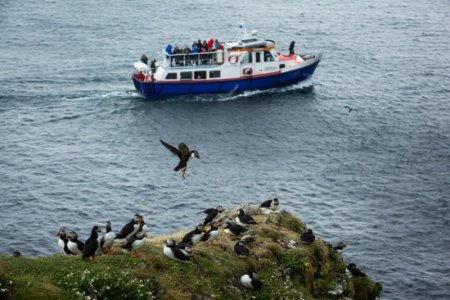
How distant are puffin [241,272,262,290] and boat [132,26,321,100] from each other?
6067 centimetres

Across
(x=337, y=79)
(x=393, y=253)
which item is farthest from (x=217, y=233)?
(x=337, y=79)

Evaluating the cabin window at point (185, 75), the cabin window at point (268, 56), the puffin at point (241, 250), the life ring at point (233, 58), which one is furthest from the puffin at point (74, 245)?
the cabin window at point (268, 56)

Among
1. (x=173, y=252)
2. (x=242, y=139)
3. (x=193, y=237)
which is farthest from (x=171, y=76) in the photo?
(x=173, y=252)

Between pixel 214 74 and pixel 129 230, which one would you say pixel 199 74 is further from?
pixel 129 230

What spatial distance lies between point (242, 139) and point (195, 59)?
15011 mm

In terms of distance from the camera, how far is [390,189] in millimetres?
66688

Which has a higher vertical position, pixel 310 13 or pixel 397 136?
pixel 310 13

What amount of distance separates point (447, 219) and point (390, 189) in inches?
263

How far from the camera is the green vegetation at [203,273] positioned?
2400 centimetres

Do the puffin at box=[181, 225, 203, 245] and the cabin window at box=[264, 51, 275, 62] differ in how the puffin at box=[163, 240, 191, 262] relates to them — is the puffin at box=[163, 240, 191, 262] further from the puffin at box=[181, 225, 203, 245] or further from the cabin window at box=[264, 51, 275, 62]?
the cabin window at box=[264, 51, 275, 62]

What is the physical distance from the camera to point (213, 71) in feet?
293

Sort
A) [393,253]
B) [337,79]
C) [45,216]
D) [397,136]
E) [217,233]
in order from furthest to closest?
1. [337,79]
2. [397,136]
3. [45,216]
4. [393,253]
5. [217,233]

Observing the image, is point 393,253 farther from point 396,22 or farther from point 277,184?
point 396,22

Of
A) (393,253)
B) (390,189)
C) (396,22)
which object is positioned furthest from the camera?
(396,22)
